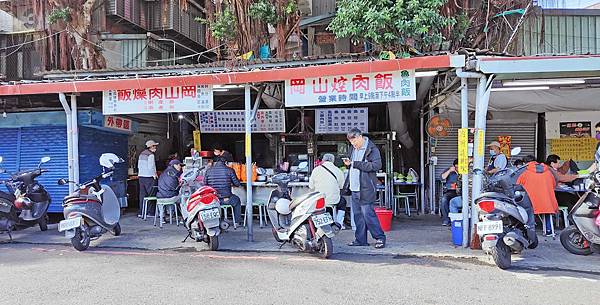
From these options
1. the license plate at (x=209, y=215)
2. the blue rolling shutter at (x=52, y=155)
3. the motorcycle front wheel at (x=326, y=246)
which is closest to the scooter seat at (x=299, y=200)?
the motorcycle front wheel at (x=326, y=246)

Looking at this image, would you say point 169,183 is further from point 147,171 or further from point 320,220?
point 320,220

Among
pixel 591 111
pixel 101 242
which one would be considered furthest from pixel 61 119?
pixel 591 111

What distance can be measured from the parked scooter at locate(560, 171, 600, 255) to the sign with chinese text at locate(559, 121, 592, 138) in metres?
5.48

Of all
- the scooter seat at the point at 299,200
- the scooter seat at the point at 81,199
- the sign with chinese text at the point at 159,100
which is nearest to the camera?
the scooter seat at the point at 299,200

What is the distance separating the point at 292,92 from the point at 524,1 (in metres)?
6.23

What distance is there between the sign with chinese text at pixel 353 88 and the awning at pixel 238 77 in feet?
0.77

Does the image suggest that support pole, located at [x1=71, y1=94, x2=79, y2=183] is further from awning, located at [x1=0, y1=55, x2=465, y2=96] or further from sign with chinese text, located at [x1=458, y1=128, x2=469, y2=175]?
sign with chinese text, located at [x1=458, y1=128, x2=469, y2=175]

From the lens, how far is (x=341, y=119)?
12.1m

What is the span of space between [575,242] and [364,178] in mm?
3105

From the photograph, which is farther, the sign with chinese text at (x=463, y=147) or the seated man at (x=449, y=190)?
the seated man at (x=449, y=190)

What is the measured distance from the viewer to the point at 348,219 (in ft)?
31.8

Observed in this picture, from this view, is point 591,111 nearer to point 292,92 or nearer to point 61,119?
point 292,92

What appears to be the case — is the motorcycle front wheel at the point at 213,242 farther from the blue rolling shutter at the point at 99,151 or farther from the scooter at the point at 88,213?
the blue rolling shutter at the point at 99,151

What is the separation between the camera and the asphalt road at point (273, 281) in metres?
4.97
